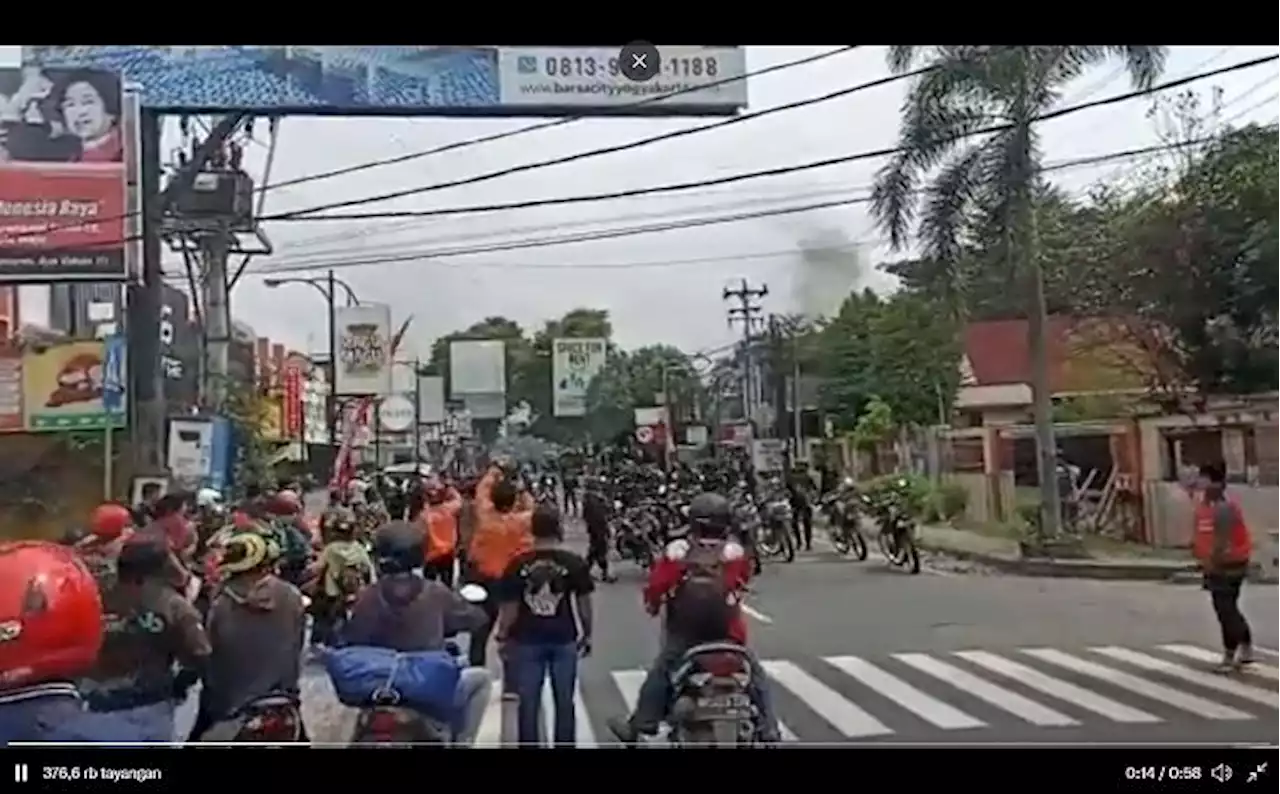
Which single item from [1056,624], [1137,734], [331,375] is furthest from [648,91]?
[1137,734]

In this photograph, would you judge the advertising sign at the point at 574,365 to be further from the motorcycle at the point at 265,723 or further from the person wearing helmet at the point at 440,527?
the motorcycle at the point at 265,723

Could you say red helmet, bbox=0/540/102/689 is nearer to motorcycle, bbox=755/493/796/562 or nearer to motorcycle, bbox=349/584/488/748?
motorcycle, bbox=349/584/488/748

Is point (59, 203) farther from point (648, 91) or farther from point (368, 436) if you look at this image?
point (648, 91)

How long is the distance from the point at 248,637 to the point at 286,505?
42 cm

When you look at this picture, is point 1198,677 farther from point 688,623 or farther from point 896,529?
point 688,623

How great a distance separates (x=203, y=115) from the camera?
3.91 m

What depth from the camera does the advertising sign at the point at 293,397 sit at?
396 centimetres

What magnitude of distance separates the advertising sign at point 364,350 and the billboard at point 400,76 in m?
0.49

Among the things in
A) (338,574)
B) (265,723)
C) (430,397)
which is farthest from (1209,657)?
(265,723)

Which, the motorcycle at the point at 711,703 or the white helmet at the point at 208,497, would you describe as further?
the white helmet at the point at 208,497

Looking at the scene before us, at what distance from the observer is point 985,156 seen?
402 centimetres

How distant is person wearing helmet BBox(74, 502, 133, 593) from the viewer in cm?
363

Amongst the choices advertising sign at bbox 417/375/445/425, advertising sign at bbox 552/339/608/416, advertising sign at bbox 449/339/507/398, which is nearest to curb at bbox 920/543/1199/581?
advertising sign at bbox 552/339/608/416

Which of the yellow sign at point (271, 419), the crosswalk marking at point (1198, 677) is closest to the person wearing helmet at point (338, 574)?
the yellow sign at point (271, 419)
